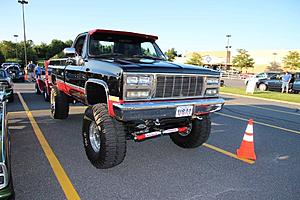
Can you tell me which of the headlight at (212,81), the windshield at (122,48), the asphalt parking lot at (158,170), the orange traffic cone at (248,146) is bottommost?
the asphalt parking lot at (158,170)

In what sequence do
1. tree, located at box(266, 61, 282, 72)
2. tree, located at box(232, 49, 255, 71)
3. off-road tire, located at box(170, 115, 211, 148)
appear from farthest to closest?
tree, located at box(266, 61, 282, 72) < tree, located at box(232, 49, 255, 71) < off-road tire, located at box(170, 115, 211, 148)

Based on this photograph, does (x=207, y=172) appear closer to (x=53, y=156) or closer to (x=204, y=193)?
(x=204, y=193)

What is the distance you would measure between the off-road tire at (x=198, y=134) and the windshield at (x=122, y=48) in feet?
5.23

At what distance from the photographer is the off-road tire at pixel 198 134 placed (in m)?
4.78

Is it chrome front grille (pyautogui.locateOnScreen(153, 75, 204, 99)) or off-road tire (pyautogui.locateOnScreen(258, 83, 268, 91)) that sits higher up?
chrome front grille (pyautogui.locateOnScreen(153, 75, 204, 99))

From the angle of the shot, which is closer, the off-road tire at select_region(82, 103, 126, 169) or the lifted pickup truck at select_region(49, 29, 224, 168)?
the lifted pickup truck at select_region(49, 29, 224, 168)

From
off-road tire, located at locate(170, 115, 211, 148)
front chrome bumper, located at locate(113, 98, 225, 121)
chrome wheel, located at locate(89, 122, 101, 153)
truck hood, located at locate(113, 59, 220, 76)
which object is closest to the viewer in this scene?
front chrome bumper, located at locate(113, 98, 225, 121)

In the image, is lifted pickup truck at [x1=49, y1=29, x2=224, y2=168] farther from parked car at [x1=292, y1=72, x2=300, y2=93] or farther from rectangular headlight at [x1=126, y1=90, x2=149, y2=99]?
parked car at [x1=292, y1=72, x2=300, y2=93]

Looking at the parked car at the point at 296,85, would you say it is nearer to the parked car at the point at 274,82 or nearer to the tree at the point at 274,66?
the parked car at the point at 274,82

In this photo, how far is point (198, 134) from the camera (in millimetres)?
4785

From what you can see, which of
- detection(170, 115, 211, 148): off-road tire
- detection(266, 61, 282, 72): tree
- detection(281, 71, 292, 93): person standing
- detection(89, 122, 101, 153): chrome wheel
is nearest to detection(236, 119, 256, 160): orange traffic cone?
detection(170, 115, 211, 148): off-road tire

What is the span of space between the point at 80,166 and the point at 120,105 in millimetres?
1341

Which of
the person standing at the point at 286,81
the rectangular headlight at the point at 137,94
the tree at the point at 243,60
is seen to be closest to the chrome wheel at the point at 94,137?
the rectangular headlight at the point at 137,94

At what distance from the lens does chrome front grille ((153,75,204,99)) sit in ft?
12.3
